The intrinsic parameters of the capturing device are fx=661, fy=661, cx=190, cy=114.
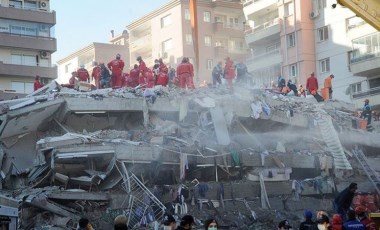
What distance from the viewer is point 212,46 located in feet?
195

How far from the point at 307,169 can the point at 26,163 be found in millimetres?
10761

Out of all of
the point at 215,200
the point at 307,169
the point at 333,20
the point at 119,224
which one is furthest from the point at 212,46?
the point at 119,224

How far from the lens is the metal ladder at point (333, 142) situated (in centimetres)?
2664

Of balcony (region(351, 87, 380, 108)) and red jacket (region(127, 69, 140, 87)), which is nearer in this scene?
red jacket (region(127, 69, 140, 87))

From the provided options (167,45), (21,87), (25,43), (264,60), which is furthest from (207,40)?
(21,87)

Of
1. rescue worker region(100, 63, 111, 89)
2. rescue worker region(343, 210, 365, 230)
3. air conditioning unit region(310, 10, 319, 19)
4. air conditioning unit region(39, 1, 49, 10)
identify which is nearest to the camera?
rescue worker region(343, 210, 365, 230)

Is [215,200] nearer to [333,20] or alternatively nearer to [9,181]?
[9,181]

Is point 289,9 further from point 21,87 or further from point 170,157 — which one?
point 170,157

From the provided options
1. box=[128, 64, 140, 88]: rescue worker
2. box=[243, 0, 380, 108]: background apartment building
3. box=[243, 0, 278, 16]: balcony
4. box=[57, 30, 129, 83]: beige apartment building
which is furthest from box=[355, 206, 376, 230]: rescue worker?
box=[57, 30, 129, 83]: beige apartment building

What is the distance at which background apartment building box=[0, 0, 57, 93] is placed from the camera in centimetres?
4878

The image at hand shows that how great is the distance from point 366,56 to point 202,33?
18473 millimetres

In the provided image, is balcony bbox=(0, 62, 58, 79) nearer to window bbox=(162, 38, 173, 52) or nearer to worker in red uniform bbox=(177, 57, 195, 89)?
window bbox=(162, 38, 173, 52)

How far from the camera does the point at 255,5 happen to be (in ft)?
179

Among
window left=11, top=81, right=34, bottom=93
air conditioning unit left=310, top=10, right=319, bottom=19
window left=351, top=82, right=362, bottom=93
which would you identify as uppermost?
air conditioning unit left=310, top=10, right=319, bottom=19
